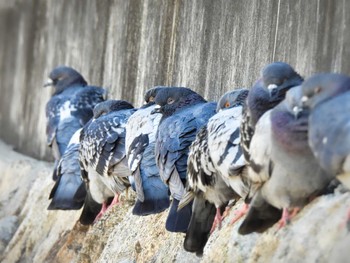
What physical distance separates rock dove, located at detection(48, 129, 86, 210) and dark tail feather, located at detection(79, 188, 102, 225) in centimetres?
27

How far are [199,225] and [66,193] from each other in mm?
3203

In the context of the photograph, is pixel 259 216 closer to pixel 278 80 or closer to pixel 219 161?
pixel 219 161

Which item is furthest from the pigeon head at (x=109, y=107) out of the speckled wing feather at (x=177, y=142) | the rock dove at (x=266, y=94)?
the rock dove at (x=266, y=94)

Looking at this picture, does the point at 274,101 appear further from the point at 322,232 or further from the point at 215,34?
the point at 215,34

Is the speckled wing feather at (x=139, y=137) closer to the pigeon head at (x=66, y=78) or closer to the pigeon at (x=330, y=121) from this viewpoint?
the pigeon at (x=330, y=121)

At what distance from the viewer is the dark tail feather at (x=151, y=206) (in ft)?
26.3

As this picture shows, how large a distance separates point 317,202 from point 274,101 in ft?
2.98

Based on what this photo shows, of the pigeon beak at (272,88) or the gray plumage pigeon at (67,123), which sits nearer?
the pigeon beak at (272,88)

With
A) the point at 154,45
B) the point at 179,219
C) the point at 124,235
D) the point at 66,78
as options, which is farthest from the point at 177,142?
the point at 66,78

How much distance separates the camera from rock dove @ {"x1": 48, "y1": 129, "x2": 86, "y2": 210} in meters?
10.0

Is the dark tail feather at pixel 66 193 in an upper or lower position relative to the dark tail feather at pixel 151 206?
lower

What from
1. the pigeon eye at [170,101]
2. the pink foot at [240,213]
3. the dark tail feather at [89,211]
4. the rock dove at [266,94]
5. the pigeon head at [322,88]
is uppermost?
the pigeon head at [322,88]

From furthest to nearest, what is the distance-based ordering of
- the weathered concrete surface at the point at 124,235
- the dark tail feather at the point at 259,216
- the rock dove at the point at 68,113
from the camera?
the rock dove at the point at 68,113, the dark tail feather at the point at 259,216, the weathered concrete surface at the point at 124,235

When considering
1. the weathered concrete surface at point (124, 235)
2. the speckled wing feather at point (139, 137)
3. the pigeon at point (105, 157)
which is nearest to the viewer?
the weathered concrete surface at point (124, 235)
